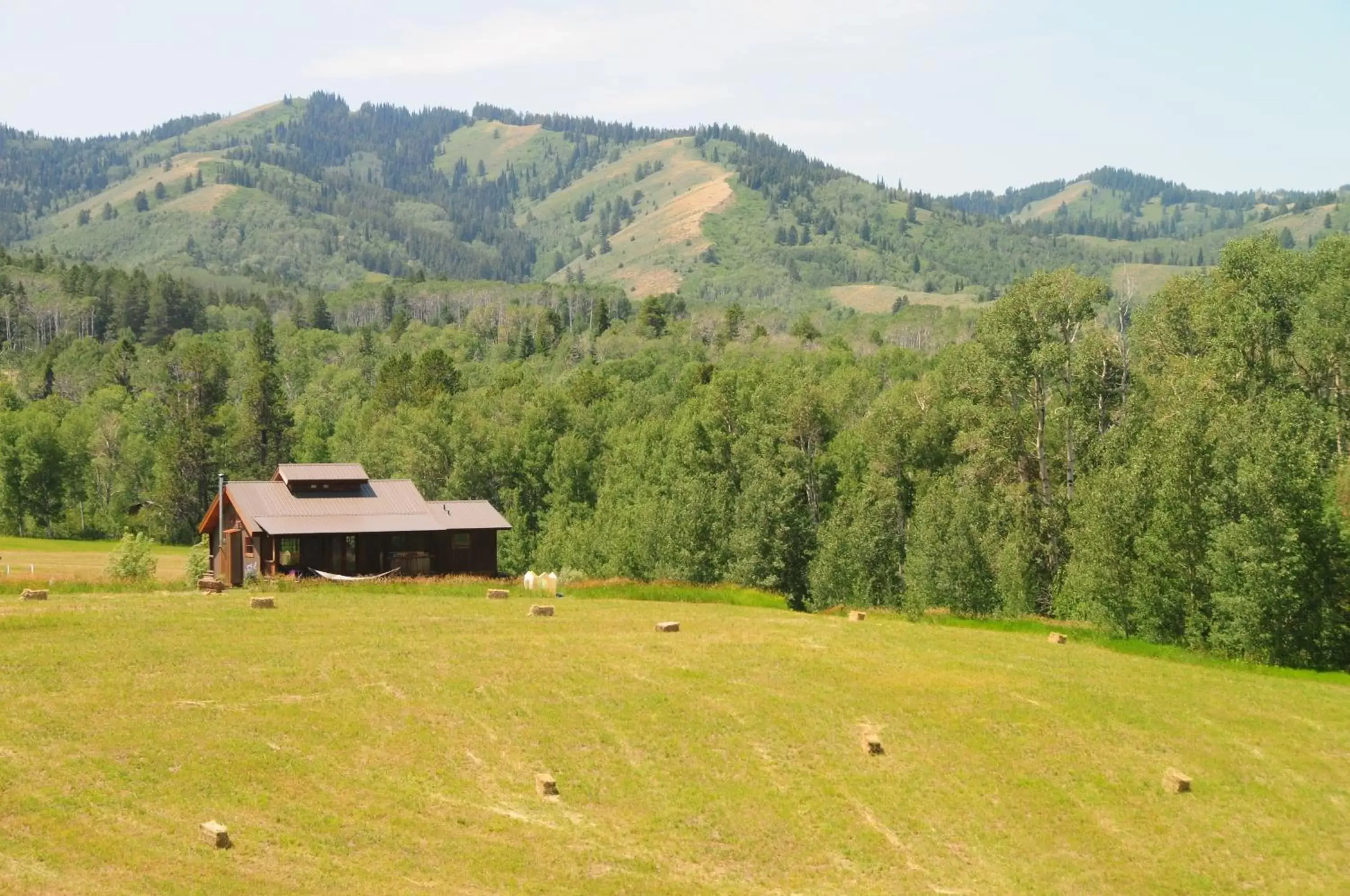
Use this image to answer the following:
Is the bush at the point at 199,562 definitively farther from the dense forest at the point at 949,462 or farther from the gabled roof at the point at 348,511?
the dense forest at the point at 949,462

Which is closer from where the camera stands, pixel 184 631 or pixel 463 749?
pixel 463 749

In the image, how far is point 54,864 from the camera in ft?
85.9

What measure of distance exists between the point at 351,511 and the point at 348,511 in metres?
0.21

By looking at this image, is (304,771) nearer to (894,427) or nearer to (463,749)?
(463,749)

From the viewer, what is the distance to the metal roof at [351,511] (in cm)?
7719

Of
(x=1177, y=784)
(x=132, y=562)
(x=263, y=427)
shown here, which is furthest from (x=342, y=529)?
(x=263, y=427)

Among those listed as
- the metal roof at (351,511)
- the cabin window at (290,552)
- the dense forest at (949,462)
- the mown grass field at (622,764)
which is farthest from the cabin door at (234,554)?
the dense forest at (949,462)

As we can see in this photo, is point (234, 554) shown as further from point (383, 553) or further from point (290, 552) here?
point (383, 553)

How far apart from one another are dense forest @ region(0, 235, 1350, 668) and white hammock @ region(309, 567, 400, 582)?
31.4 m

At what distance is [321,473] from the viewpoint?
8200 cm

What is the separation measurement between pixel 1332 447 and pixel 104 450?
148 meters

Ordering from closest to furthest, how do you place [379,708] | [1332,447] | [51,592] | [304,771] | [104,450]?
[304,771] → [379,708] → [51,592] → [1332,447] → [104,450]

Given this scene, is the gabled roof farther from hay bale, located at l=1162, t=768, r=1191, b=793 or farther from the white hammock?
hay bale, located at l=1162, t=768, r=1191, b=793

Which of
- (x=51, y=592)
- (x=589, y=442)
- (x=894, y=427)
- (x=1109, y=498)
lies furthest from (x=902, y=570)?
(x=51, y=592)
